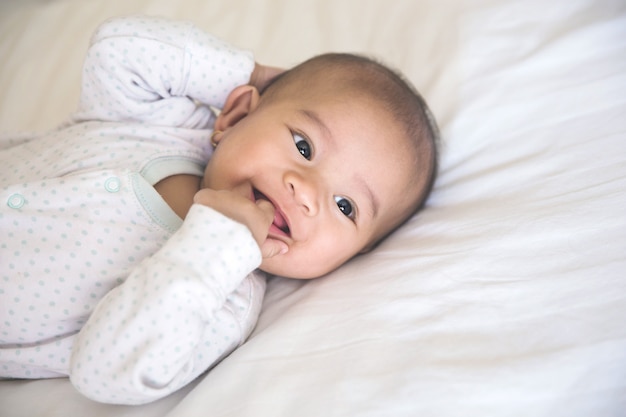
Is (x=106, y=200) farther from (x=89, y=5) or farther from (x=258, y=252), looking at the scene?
(x=89, y=5)

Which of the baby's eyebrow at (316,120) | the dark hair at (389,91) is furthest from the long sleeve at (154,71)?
the baby's eyebrow at (316,120)

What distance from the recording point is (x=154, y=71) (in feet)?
4.20

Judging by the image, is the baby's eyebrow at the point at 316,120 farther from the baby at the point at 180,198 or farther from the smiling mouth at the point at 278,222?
the smiling mouth at the point at 278,222

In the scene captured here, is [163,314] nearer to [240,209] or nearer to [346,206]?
[240,209]

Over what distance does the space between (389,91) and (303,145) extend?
0.72 feet

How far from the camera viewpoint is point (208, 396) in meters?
0.86

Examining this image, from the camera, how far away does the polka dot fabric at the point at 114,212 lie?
2.90 ft

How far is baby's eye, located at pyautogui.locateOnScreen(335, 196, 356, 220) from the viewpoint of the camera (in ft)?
3.67

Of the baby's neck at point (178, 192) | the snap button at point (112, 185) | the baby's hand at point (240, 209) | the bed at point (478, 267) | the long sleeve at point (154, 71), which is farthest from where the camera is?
the long sleeve at point (154, 71)

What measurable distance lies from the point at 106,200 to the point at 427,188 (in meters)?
0.64

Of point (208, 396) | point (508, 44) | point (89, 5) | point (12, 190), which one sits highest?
point (508, 44)

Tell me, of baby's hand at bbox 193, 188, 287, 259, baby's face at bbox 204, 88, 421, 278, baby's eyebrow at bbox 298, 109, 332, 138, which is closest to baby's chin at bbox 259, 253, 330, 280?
baby's face at bbox 204, 88, 421, 278

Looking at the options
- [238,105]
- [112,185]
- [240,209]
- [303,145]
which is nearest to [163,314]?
[240,209]

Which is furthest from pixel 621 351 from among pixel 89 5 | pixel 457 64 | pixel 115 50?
pixel 89 5
